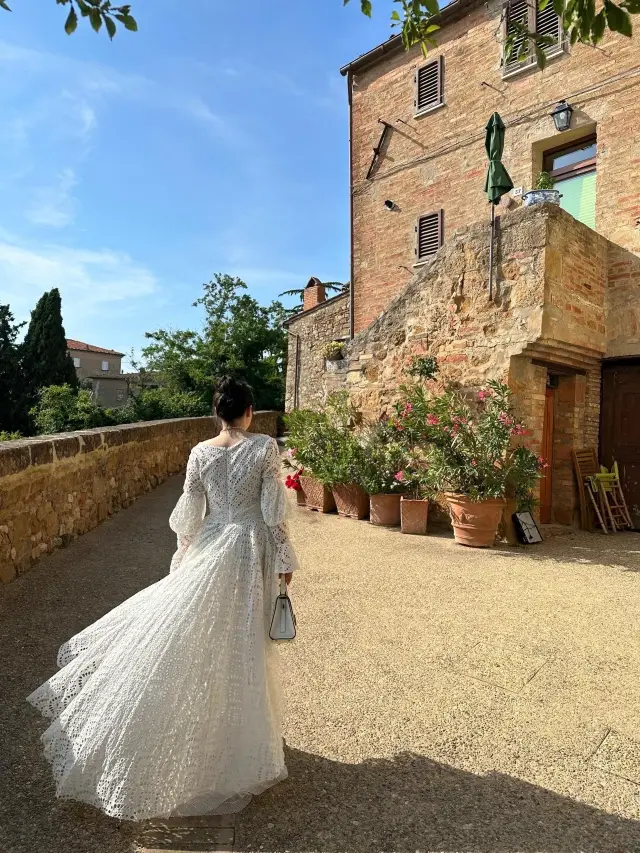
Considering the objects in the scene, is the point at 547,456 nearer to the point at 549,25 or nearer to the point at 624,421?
the point at 624,421

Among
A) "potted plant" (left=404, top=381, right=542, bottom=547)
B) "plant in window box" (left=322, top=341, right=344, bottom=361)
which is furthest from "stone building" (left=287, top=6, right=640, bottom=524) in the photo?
"plant in window box" (left=322, top=341, right=344, bottom=361)

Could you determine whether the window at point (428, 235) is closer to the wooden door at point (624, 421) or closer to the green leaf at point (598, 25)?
the wooden door at point (624, 421)

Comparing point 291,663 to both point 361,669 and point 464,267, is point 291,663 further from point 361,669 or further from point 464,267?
point 464,267

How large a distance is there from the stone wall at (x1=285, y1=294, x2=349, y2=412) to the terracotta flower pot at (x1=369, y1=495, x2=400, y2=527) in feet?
28.8

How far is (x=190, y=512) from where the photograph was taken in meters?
2.30

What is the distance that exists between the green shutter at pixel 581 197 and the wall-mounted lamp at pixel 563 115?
0.82m

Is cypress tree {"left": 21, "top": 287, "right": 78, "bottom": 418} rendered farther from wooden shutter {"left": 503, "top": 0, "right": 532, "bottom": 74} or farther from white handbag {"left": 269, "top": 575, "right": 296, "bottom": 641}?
white handbag {"left": 269, "top": 575, "right": 296, "bottom": 641}

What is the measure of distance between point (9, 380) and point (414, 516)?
77.2 feet

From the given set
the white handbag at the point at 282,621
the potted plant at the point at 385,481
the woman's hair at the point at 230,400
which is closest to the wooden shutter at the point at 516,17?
the potted plant at the point at 385,481

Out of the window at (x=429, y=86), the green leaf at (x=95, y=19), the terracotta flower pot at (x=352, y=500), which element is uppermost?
the window at (x=429, y=86)

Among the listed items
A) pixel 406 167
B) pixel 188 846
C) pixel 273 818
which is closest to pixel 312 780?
pixel 273 818

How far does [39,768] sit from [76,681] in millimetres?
423

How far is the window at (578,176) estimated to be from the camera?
834 centimetres

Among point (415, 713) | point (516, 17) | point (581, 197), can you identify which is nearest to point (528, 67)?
point (516, 17)
